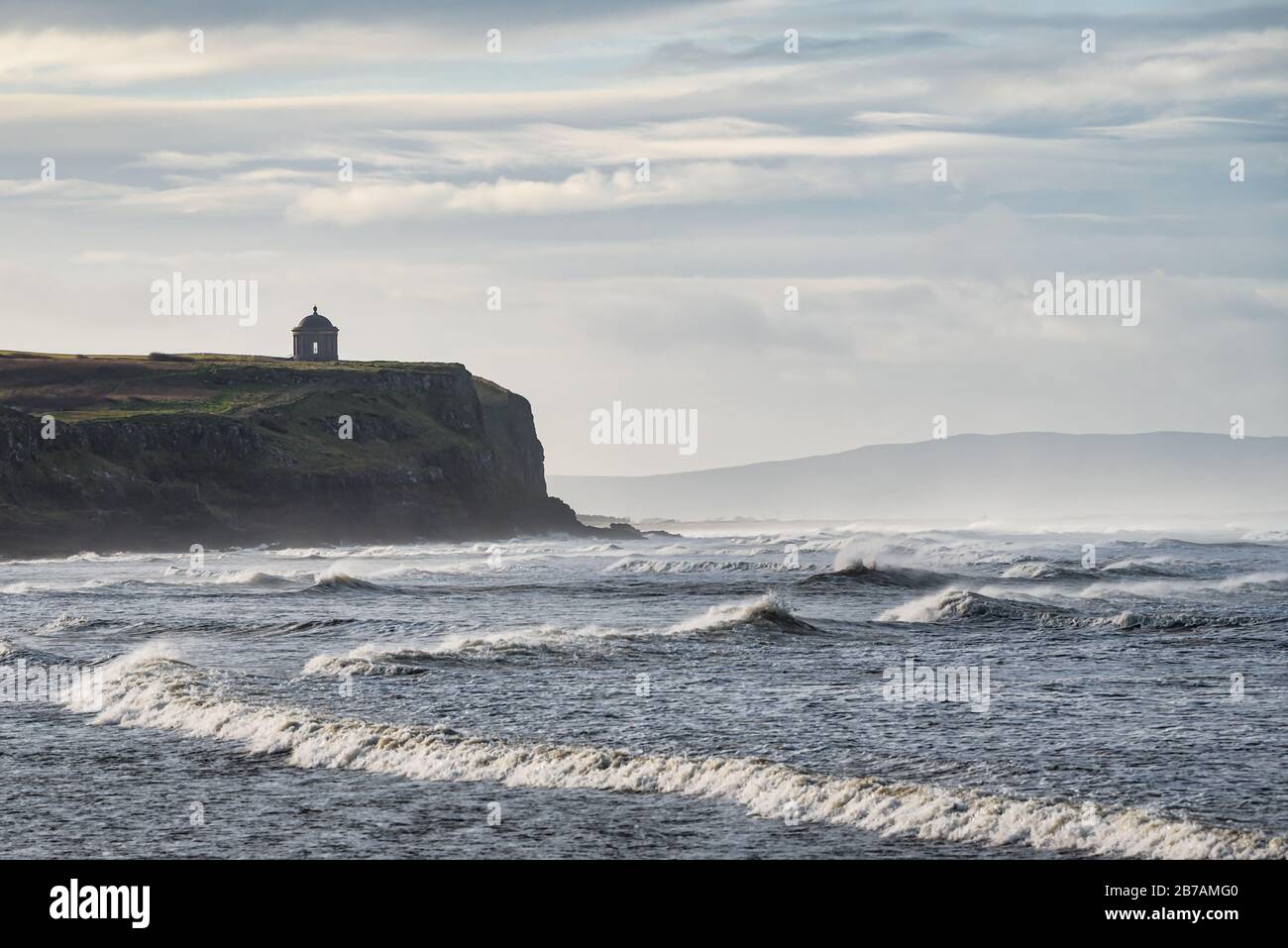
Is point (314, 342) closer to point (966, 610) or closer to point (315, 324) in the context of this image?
point (315, 324)

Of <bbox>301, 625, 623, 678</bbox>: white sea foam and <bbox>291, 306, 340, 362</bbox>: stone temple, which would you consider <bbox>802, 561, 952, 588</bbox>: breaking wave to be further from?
<bbox>291, 306, 340, 362</bbox>: stone temple

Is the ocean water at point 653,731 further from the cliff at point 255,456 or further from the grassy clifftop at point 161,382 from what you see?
the grassy clifftop at point 161,382

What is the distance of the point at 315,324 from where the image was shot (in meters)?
174

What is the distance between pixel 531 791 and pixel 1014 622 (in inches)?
986

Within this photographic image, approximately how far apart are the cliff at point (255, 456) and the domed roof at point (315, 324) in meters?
8.15

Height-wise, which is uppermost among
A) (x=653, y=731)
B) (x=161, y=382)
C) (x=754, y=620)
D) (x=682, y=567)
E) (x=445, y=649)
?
(x=161, y=382)

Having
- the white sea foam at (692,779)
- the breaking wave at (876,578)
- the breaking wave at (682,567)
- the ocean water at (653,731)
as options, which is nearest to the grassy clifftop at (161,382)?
the breaking wave at (682,567)

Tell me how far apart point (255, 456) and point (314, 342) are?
176ft

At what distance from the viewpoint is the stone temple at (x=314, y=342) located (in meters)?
173

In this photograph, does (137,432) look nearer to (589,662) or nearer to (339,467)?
(339,467)

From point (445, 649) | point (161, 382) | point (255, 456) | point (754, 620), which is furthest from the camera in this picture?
point (161, 382)

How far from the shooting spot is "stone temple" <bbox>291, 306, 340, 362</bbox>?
17288 centimetres

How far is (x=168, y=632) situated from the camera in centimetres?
3719

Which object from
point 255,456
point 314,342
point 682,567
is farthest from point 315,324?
point 682,567
